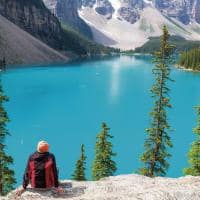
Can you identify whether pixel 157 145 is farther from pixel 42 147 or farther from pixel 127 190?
pixel 42 147

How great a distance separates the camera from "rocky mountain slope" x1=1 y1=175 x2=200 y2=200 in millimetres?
16561

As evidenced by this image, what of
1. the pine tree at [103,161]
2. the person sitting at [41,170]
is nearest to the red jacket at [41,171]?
the person sitting at [41,170]

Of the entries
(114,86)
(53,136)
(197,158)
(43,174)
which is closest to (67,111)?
(53,136)

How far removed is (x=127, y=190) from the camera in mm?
17656

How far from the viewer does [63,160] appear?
5566 cm

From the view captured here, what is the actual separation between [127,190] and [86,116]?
232ft

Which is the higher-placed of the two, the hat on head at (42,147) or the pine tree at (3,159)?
the hat on head at (42,147)

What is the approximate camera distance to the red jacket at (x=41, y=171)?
55.5 ft

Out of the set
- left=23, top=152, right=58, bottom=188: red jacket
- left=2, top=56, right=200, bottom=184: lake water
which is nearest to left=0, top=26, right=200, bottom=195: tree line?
left=2, top=56, right=200, bottom=184: lake water

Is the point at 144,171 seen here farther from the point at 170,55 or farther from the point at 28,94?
the point at 28,94

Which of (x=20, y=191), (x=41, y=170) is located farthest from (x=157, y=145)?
(x=20, y=191)

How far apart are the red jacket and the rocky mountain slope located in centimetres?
38

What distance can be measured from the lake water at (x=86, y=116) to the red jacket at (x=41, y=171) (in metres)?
31.5

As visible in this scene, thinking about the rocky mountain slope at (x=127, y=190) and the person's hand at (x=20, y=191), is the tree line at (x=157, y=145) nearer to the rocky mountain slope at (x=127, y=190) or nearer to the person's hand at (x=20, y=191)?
the rocky mountain slope at (x=127, y=190)
